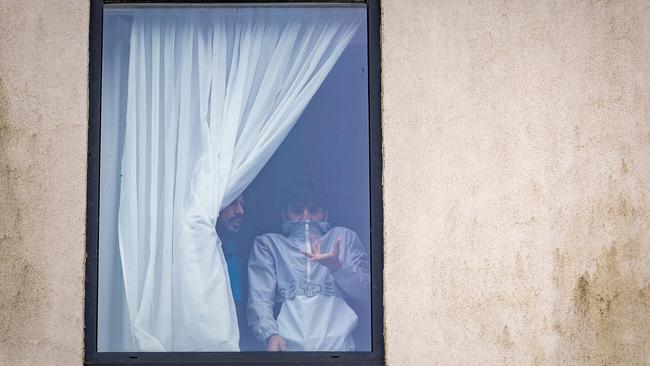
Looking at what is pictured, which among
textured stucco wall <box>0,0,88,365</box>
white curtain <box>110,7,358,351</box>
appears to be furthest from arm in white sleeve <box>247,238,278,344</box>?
textured stucco wall <box>0,0,88,365</box>

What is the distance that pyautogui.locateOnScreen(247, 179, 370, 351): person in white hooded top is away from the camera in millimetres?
4965

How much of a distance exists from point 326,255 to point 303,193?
1.11 ft

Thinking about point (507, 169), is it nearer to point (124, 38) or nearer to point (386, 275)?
point (386, 275)

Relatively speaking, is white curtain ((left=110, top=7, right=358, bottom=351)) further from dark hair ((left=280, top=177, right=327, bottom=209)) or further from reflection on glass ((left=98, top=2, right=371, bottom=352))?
dark hair ((left=280, top=177, right=327, bottom=209))

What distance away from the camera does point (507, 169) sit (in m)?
4.89

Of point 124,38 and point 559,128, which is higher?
point 124,38

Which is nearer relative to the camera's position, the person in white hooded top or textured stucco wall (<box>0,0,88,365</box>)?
textured stucco wall (<box>0,0,88,365</box>)

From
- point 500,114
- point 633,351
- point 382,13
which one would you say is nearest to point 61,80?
point 382,13

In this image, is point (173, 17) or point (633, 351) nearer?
point (633, 351)

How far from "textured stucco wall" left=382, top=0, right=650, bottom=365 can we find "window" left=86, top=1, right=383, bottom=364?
196mm

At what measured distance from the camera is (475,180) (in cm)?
488

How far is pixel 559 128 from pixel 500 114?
11.9 inches

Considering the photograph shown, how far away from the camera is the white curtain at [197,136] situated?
16.2 feet

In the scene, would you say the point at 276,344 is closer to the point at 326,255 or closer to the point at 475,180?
the point at 326,255
